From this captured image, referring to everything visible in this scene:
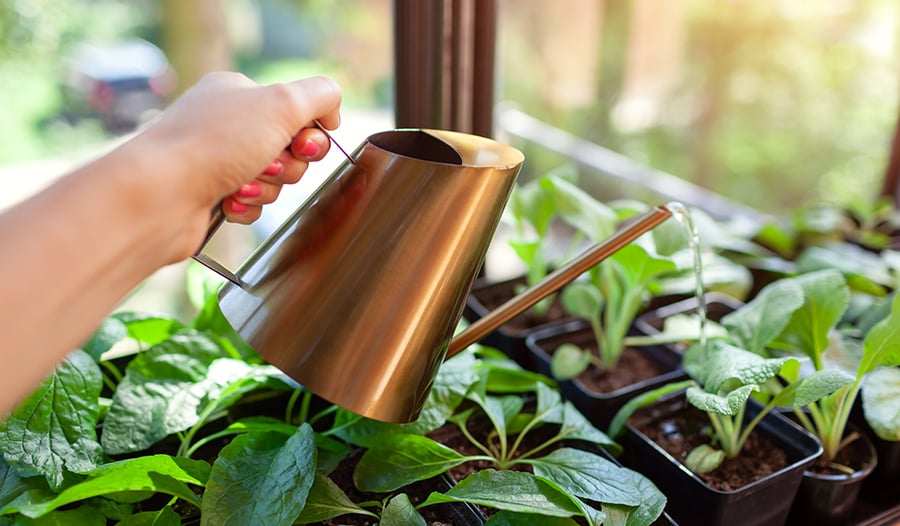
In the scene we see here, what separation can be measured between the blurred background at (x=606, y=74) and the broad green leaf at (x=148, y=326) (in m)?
0.70

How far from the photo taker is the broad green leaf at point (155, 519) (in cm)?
50

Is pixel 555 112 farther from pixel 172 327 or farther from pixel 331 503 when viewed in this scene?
pixel 331 503

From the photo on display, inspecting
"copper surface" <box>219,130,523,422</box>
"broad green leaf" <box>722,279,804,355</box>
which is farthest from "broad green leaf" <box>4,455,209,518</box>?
"broad green leaf" <box>722,279,804,355</box>

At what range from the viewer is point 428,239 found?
454mm

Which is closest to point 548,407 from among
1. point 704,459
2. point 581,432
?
point 581,432

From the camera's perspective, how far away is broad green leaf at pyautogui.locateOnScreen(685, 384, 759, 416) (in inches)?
19.9

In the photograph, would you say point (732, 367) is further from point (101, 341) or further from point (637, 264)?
point (101, 341)

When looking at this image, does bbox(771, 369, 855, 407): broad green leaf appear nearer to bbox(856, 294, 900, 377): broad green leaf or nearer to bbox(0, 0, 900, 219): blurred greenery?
bbox(856, 294, 900, 377): broad green leaf

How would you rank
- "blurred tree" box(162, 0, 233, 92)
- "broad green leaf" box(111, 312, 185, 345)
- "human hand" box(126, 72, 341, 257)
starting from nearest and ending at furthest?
1. "human hand" box(126, 72, 341, 257)
2. "broad green leaf" box(111, 312, 185, 345)
3. "blurred tree" box(162, 0, 233, 92)

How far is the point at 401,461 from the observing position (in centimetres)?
56

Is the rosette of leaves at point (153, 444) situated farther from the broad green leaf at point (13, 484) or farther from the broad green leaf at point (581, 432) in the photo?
the broad green leaf at point (581, 432)

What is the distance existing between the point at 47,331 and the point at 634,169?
134cm

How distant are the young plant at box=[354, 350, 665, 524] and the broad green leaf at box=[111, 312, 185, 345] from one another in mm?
251

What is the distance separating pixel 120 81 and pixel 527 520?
2011 millimetres
